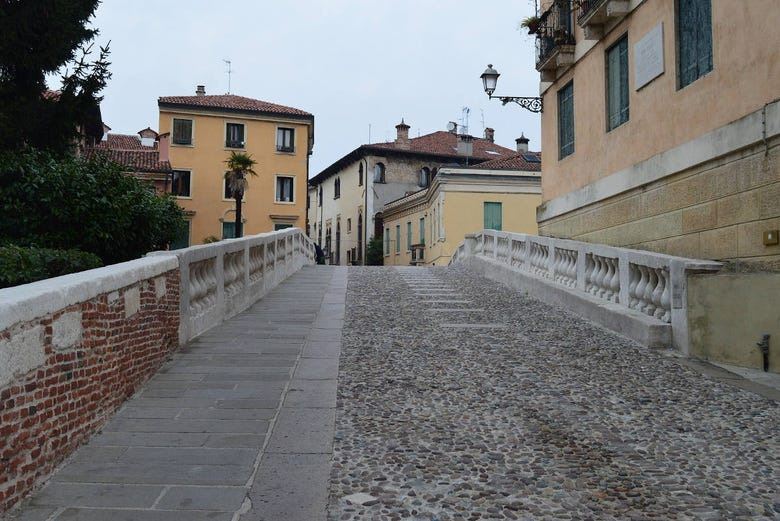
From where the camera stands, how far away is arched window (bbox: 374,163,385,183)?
4988 centimetres

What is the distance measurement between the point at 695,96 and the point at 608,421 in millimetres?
6451

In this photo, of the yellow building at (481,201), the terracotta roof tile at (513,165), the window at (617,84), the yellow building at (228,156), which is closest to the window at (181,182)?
the yellow building at (228,156)

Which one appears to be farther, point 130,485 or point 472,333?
point 472,333

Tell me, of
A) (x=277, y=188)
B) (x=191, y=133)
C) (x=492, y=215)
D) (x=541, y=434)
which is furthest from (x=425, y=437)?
(x=191, y=133)

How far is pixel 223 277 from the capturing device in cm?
938

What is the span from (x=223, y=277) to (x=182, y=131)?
107 feet

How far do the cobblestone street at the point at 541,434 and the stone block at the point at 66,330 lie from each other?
6.30 ft

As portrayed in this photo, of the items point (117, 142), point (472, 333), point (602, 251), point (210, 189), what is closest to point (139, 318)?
point (472, 333)

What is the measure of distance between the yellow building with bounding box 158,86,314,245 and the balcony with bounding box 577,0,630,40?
2842cm

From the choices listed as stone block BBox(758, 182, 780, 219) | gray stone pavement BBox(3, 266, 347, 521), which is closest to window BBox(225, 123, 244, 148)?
gray stone pavement BBox(3, 266, 347, 521)

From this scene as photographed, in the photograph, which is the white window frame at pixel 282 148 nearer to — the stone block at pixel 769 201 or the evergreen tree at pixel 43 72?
the evergreen tree at pixel 43 72

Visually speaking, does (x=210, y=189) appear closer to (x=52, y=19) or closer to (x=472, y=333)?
(x=52, y=19)

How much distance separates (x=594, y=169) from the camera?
13586 millimetres

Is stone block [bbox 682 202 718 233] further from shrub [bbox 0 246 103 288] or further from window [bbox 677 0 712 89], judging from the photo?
shrub [bbox 0 246 103 288]
